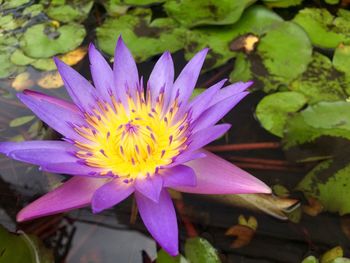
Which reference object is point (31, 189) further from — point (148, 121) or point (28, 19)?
point (28, 19)

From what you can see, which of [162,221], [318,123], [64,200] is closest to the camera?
[162,221]

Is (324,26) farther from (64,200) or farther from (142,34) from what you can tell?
(64,200)

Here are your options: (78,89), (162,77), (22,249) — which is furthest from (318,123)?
(22,249)

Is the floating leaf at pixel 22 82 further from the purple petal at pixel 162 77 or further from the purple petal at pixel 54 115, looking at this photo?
the purple petal at pixel 162 77

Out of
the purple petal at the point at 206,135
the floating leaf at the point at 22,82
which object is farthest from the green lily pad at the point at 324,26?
the floating leaf at the point at 22,82

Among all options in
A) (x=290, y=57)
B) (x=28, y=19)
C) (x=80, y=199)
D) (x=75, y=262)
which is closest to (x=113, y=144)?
(x=80, y=199)

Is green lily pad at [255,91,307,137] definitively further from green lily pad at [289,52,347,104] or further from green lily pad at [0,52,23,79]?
green lily pad at [0,52,23,79]
